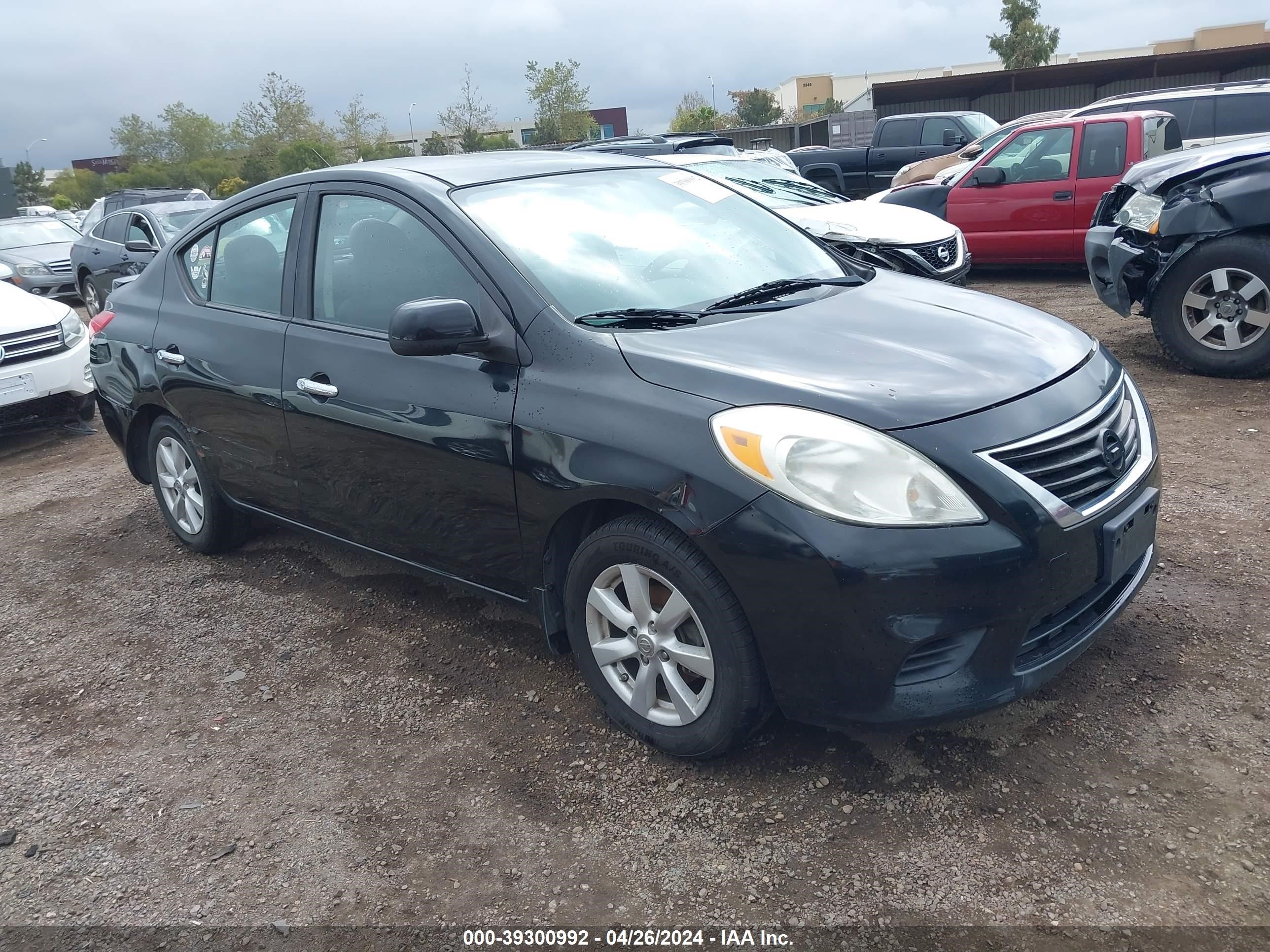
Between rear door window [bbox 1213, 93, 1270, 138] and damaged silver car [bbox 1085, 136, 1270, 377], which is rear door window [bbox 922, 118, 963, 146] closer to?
rear door window [bbox 1213, 93, 1270, 138]

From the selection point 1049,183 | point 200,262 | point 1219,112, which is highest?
point 1219,112

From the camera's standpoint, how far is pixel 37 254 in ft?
52.9

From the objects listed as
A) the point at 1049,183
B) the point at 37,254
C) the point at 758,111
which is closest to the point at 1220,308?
the point at 1049,183

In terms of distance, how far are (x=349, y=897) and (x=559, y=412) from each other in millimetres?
1412

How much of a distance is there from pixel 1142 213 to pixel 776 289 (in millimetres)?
4107

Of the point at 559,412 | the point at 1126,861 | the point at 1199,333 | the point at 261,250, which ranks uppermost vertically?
the point at 261,250

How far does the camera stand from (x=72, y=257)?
14.6 metres

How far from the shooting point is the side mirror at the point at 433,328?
306cm

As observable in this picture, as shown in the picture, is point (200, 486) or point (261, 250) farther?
point (200, 486)

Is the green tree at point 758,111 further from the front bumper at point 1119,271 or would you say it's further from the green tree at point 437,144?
the front bumper at point 1119,271

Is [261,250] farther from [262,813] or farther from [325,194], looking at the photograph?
[262,813]

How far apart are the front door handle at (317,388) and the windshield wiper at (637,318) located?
107cm

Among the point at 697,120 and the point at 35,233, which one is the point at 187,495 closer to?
the point at 35,233

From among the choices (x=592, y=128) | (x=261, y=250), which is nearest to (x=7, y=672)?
(x=261, y=250)
